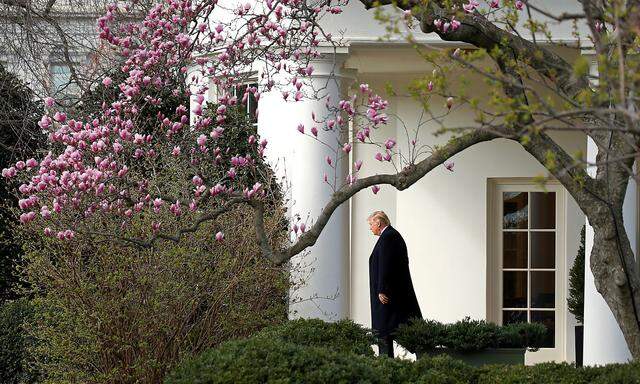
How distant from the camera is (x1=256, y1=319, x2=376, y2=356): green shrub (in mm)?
8883

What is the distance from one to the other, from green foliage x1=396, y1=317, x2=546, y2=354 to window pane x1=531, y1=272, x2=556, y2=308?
18.7 feet

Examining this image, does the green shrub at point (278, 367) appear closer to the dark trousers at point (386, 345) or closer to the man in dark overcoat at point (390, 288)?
the dark trousers at point (386, 345)

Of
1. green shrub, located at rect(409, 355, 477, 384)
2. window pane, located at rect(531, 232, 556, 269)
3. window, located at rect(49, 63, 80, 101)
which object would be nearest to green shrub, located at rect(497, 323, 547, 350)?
green shrub, located at rect(409, 355, 477, 384)

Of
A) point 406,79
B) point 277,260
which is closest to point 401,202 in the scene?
point 406,79

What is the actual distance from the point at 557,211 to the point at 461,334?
6.28 meters

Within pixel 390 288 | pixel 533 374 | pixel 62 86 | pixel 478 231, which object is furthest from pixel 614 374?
pixel 62 86

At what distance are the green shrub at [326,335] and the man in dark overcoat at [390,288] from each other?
212 centimetres

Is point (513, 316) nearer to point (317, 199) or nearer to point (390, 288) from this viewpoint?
point (317, 199)

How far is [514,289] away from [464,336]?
6240mm

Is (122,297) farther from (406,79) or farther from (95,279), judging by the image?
(406,79)

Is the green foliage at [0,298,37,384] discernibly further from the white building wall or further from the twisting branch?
the twisting branch

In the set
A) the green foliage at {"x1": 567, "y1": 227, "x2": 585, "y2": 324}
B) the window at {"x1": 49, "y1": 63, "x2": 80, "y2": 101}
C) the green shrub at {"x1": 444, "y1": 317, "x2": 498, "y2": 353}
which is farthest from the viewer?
the green foliage at {"x1": 567, "y1": 227, "x2": 585, "y2": 324}

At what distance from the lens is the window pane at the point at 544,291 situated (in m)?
15.8

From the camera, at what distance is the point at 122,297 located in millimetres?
10219
